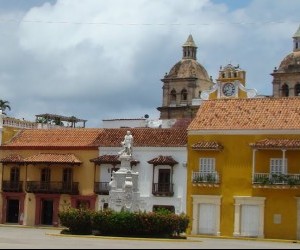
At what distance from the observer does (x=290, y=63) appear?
86000mm

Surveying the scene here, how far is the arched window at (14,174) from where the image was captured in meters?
58.3

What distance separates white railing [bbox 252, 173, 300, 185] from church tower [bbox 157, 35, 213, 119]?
41.8 m

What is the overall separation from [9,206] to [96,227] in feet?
64.9

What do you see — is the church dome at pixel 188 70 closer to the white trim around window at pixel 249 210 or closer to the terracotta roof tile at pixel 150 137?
the terracotta roof tile at pixel 150 137

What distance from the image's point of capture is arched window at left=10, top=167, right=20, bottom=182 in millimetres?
58281

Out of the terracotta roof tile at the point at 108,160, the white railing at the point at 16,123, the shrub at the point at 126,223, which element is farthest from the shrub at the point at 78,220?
the white railing at the point at 16,123

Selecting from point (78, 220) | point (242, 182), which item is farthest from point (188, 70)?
point (78, 220)

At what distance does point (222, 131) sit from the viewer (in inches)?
2002

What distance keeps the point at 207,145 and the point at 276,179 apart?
15.9 feet

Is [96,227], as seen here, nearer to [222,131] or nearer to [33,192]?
[222,131]

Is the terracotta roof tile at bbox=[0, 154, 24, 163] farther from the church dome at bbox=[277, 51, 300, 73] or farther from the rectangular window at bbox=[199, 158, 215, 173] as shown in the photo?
the church dome at bbox=[277, 51, 300, 73]

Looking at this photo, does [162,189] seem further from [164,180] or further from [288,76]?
[288,76]

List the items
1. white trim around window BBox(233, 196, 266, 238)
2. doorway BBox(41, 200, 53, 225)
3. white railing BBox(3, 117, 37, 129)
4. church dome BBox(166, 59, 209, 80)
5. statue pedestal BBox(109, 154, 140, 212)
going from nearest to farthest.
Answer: statue pedestal BBox(109, 154, 140, 212) < white trim around window BBox(233, 196, 266, 238) < doorway BBox(41, 200, 53, 225) < white railing BBox(3, 117, 37, 129) < church dome BBox(166, 59, 209, 80)

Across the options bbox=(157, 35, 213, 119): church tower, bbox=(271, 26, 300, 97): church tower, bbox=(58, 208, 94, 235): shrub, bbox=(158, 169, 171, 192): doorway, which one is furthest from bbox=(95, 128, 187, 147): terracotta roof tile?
bbox=(157, 35, 213, 119): church tower
